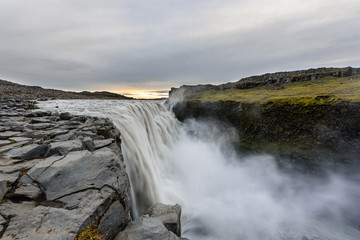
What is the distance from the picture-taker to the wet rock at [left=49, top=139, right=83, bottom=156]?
5796 millimetres

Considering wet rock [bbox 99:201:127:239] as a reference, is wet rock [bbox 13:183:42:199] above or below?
above

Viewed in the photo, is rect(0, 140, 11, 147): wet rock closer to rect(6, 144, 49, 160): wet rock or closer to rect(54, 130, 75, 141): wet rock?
rect(6, 144, 49, 160): wet rock

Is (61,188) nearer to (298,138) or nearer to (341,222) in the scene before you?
(341,222)

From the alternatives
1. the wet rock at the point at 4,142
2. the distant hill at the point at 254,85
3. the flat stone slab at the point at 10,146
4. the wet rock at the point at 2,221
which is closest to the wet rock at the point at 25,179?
the wet rock at the point at 2,221

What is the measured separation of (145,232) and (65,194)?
2.29 m

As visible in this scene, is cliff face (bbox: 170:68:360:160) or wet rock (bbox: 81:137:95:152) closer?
wet rock (bbox: 81:137:95:152)

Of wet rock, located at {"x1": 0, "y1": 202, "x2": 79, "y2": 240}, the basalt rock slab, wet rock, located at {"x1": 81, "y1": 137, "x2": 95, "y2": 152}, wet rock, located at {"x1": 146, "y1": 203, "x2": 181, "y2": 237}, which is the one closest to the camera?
wet rock, located at {"x1": 0, "y1": 202, "x2": 79, "y2": 240}

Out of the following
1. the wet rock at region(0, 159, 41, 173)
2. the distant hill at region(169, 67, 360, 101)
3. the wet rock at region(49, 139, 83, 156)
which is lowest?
the wet rock at region(0, 159, 41, 173)

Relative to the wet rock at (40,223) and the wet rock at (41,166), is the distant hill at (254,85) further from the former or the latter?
the wet rock at (40,223)

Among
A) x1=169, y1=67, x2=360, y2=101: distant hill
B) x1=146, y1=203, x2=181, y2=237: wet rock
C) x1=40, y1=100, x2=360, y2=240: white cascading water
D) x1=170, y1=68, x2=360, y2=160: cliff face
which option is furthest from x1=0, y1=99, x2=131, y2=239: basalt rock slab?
x1=169, y1=67, x2=360, y2=101: distant hill

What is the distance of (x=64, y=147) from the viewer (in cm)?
603

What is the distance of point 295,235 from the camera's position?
11906 mm

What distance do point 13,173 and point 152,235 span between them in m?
4.05

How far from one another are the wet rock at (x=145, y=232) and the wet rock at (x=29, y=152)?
383cm
